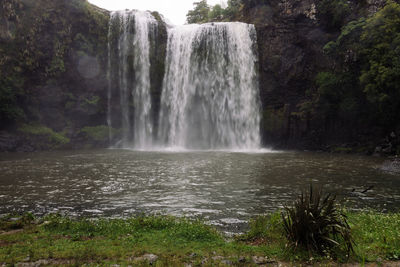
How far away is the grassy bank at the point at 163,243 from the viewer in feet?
17.2

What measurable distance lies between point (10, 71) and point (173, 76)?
16639 millimetres

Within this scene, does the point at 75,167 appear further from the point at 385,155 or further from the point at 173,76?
the point at 385,155

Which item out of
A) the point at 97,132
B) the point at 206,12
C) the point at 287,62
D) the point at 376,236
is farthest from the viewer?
the point at 206,12

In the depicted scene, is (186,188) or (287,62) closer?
(186,188)

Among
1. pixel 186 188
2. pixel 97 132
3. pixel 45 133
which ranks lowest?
pixel 186 188

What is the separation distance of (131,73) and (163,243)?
31111mm

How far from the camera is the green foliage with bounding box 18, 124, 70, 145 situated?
98.2 ft

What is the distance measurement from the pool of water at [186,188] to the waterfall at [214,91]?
14.1 m

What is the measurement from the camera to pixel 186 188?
1191 centimetres

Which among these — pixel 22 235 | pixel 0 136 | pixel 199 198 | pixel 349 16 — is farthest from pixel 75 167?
pixel 349 16

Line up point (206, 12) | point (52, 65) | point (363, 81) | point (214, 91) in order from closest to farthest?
point (363, 81), point (52, 65), point (214, 91), point (206, 12)

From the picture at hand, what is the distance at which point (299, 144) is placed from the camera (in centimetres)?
3062

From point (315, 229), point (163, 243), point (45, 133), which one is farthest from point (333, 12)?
point (45, 133)

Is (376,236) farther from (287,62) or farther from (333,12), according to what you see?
(333,12)
